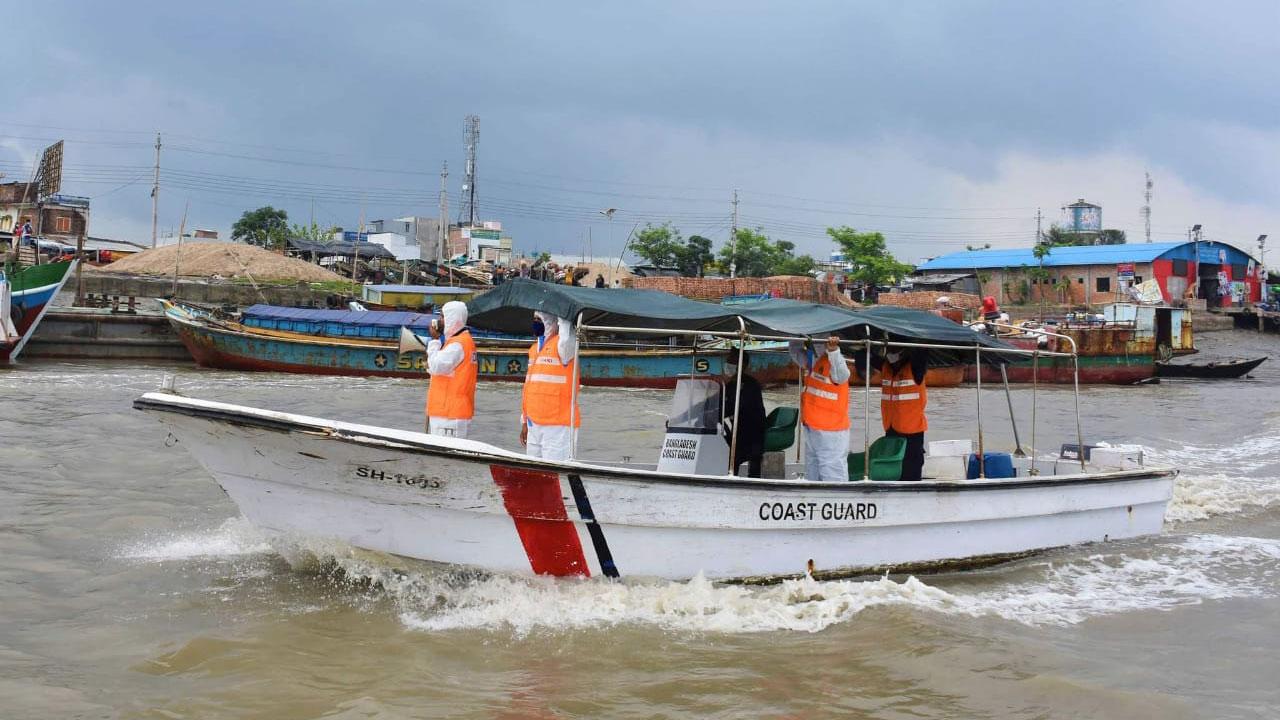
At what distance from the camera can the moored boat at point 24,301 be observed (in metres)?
21.8

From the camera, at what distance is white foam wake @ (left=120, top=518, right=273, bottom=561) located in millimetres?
7223

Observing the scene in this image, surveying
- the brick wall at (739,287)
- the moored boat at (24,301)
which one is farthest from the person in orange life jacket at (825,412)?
the brick wall at (739,287)

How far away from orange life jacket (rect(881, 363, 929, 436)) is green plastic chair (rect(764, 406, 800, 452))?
762 mm

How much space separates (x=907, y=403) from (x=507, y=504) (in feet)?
11.6

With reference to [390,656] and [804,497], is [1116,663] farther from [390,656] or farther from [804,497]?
[390,656]

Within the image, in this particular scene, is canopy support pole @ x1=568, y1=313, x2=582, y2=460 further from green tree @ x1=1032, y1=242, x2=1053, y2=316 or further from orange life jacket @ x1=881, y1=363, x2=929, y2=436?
green tree @ x1=1032, y1=242, x2=1053, y2=316

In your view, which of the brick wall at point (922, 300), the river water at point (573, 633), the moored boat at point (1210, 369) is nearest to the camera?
the river water at point (573, 633)

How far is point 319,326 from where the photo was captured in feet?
82.5

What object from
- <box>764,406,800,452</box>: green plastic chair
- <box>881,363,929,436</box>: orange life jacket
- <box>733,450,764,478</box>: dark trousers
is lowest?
<box>733,450,764,478</box>: dark trousers

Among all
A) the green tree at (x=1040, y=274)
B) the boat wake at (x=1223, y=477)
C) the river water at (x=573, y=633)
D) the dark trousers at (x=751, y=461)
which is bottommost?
the river water at (x=573, y=633)

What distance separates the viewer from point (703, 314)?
266 inches

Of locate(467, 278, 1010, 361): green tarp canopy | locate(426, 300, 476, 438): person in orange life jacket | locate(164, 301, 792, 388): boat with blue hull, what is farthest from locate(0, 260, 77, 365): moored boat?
locate(467, 278, 1010, 361): green tarp canopy

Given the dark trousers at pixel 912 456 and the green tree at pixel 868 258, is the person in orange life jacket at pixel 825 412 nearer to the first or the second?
the dark trousers at pixel 912 456

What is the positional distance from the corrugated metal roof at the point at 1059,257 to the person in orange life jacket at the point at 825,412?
43.4m
